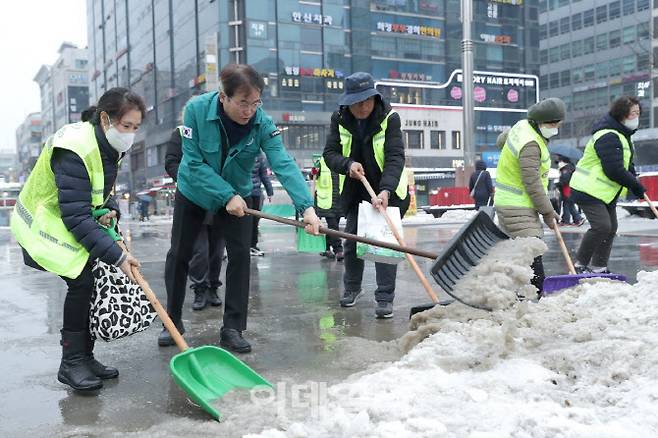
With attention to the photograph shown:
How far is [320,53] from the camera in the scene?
52719mm

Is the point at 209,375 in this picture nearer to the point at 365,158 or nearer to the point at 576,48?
the point at 365,158

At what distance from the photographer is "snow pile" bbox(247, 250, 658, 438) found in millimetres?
2381

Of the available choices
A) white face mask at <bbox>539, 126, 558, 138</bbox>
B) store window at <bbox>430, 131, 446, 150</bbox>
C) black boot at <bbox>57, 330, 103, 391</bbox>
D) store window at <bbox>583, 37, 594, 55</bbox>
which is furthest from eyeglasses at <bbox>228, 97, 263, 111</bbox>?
store window at <bbox>583, 37, 594, 55</bbox>

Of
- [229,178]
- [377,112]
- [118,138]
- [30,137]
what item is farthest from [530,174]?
[30,137]

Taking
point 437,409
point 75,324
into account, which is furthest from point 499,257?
point 75,324

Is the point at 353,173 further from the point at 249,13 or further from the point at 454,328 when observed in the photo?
the point at 249,13

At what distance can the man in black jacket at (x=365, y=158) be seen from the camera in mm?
4828

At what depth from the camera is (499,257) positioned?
401 cm

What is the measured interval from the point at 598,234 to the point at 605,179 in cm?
49

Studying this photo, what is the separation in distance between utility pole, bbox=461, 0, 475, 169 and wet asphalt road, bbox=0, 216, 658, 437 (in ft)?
44.4

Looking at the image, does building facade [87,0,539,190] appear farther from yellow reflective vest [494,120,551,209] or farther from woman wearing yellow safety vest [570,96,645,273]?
yellow reflective vest [494,120,551,209]

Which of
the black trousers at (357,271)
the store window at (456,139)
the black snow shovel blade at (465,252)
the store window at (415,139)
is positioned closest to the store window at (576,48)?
the store window at (456,139)

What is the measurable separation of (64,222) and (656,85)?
66.5 metres

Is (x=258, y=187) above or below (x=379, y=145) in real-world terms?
below
